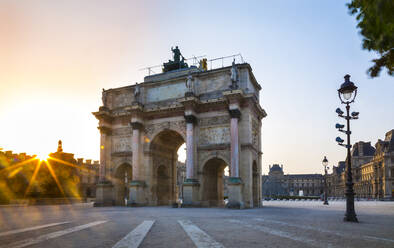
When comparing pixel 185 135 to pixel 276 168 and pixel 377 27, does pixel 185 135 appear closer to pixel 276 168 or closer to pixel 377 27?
pixel 377 27

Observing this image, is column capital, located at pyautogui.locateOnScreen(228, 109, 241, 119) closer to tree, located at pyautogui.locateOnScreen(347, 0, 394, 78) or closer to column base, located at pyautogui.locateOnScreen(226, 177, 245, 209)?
column base, located at pyautogui.locateOnScreen(226, 177, 245, 209)

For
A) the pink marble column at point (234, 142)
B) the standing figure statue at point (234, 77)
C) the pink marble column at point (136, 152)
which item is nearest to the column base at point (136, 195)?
the pink marble column at point (136, 152)

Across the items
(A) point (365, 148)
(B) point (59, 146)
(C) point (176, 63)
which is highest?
(C) point (176, 63)

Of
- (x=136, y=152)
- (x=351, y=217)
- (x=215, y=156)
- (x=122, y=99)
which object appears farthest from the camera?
(x=122, y=99)

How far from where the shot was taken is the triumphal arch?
2766 centimetres

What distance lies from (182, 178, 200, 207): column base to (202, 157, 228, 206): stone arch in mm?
1249

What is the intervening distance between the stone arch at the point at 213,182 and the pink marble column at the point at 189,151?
1308 millimetres

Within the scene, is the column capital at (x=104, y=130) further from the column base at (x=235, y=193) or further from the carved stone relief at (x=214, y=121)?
the column base at (x=235, y=193)

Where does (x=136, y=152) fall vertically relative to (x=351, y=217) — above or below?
above

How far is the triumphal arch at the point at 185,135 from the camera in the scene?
90.7 ft

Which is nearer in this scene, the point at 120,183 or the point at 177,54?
the point at 120,183

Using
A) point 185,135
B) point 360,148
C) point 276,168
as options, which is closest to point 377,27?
point 185,135

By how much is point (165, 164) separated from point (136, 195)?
5302mm

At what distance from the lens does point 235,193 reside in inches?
1024
